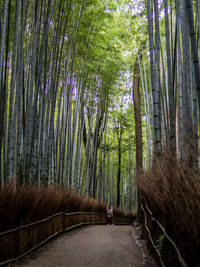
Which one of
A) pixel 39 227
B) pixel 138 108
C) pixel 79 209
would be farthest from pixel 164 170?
pixel 138 108

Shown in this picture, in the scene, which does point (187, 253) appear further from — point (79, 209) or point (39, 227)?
point (79, 209)

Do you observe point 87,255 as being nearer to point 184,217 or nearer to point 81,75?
point 184,217

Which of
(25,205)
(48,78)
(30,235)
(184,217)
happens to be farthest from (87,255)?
(48,78)

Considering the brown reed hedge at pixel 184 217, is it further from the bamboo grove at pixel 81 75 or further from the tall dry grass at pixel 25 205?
the tall dry grass at pixel 25 205

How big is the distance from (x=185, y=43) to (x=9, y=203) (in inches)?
Answer: 103

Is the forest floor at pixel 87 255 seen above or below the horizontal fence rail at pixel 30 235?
below

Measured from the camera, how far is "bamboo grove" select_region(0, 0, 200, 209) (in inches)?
158

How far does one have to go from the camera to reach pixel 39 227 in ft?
14.0

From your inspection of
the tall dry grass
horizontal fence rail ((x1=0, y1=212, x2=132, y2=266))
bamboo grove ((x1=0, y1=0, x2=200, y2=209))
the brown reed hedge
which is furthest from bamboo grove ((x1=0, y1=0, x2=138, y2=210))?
the brown reed hedge

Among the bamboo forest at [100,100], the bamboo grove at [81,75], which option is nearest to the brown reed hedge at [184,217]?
the bamboo forest at [100,100]

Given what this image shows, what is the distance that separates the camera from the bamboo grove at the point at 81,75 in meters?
4.02

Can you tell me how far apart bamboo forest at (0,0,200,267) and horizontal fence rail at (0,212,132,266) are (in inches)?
3.5

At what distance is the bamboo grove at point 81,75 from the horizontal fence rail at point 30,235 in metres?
0.79

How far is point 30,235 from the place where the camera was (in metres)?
3.84
